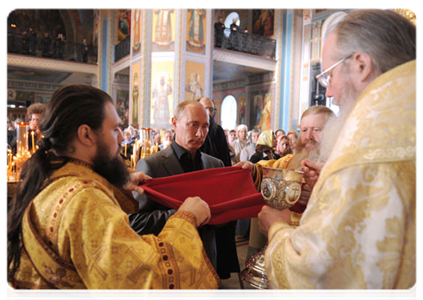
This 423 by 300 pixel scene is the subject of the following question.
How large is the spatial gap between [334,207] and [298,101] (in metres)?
15.3

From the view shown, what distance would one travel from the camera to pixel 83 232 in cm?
118

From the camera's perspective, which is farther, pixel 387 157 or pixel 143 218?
pixel 143 218

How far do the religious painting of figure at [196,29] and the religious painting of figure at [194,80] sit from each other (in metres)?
0.52

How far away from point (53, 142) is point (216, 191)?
118cm

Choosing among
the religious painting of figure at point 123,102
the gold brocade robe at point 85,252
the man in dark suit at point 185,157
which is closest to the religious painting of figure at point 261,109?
the religious painting of figure at point 123,102

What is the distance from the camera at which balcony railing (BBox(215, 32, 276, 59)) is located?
15.2 metres

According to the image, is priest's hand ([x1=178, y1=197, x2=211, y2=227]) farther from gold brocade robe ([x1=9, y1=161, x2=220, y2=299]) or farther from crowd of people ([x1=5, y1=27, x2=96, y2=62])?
crowd of people ([x1=5, y1=27, x2=96, y2=62])

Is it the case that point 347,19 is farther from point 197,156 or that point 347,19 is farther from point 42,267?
point 197,156

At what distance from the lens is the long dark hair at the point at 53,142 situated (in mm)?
1264

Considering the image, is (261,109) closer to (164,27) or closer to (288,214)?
(164,27)

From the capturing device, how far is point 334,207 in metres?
1.03

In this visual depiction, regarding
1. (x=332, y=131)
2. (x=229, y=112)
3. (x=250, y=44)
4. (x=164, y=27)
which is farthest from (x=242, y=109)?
(x=332, y=131)

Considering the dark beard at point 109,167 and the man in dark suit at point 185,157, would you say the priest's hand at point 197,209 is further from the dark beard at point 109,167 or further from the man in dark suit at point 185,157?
the man in dark suit at point 185,157

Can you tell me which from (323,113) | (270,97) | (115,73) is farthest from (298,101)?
(323,113)
